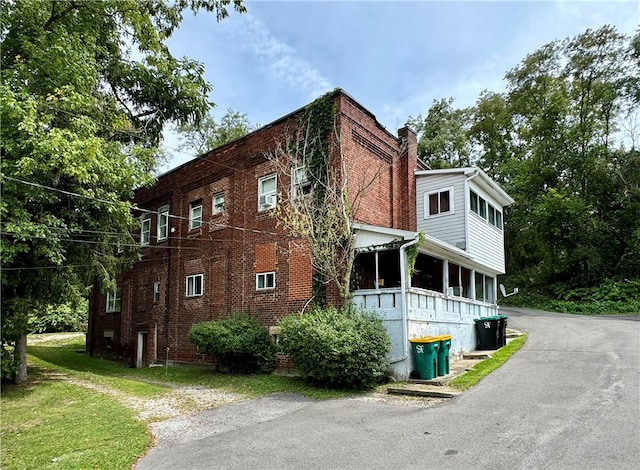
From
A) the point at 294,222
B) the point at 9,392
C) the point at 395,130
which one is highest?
the point at 395,130

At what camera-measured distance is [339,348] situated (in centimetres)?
1041

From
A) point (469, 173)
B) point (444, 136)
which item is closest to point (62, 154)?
point (469, 173)

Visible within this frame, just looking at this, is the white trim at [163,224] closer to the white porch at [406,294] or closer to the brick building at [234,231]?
the brick building at [234,231]

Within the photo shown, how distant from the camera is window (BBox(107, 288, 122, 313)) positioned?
22.7 metres

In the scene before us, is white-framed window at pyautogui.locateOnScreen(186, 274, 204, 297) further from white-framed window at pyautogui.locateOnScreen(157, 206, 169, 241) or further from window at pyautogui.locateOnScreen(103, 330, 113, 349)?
window at pyautogui.locateOnScreen(103, 330, 113, 349)

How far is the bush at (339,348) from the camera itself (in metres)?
10.5

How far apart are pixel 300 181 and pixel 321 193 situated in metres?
1.02

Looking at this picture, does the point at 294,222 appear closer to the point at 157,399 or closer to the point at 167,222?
the point at 157,399

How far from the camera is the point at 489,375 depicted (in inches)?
444

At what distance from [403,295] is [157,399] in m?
6.43

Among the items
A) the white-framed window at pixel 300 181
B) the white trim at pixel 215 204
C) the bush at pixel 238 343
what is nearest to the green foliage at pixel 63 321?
the white trim at pixel 215 204

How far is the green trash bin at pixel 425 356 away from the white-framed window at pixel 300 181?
5628 mm

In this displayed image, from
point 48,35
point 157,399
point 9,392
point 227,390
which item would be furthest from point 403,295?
point 48,35

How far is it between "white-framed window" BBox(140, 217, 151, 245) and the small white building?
1188cm
